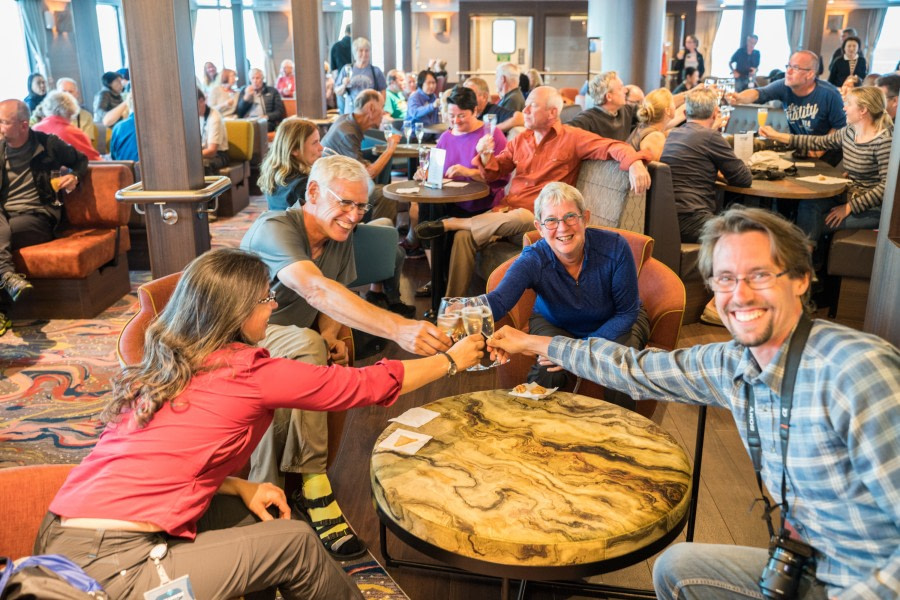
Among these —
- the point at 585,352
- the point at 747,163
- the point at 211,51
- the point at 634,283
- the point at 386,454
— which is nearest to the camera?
the point at 386,454

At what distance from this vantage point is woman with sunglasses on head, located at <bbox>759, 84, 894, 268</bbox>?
16.0ft

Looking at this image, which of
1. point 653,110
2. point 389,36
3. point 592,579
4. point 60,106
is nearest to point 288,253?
point 592,579

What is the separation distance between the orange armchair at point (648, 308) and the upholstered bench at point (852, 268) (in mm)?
1992

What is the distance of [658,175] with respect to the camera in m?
4.23

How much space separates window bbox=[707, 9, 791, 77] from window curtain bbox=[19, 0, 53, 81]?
54.5 feet

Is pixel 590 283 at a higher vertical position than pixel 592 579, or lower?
higher

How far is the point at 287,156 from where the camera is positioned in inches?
177

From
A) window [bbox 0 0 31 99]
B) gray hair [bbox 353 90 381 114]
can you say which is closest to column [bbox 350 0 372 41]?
window [bbox 0 0 31 99]

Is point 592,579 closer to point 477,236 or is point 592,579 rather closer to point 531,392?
point 531,392

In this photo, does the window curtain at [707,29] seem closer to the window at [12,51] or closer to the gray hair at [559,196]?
the window at [12,51]

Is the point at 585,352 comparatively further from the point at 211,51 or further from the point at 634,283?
the point at 211,51

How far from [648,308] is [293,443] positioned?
5.30 ft

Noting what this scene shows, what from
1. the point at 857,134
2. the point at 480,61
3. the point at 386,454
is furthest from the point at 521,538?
the point at 480,61

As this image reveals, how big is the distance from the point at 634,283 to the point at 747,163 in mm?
2815
